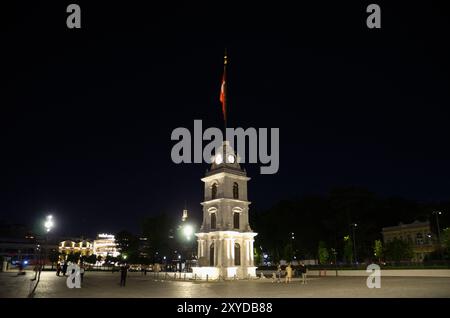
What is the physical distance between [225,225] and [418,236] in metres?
54.4

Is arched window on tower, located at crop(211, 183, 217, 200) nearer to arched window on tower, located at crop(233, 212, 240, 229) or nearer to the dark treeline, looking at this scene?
arched window on tower, located at crop(233, 212, 240, 229)

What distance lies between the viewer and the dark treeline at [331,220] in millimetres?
80312

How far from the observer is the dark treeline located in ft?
263

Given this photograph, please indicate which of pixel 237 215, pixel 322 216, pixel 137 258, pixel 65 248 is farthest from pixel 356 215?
pixel 65 248

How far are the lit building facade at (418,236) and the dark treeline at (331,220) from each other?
1911 millimetres

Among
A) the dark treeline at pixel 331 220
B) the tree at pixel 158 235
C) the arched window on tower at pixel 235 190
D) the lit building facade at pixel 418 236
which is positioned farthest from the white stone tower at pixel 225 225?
the tree at pixel 158 235

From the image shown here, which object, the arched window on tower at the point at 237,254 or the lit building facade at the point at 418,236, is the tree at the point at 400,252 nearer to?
the lit building facade at the point at 418,236

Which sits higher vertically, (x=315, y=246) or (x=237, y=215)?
(x=237, y=215)

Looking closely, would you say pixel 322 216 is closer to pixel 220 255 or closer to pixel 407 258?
pixel 407 258

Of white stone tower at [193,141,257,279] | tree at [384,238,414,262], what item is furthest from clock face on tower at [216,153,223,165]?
tree at [384,238,414,262]

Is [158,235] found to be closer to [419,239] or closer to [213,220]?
[213,220]
